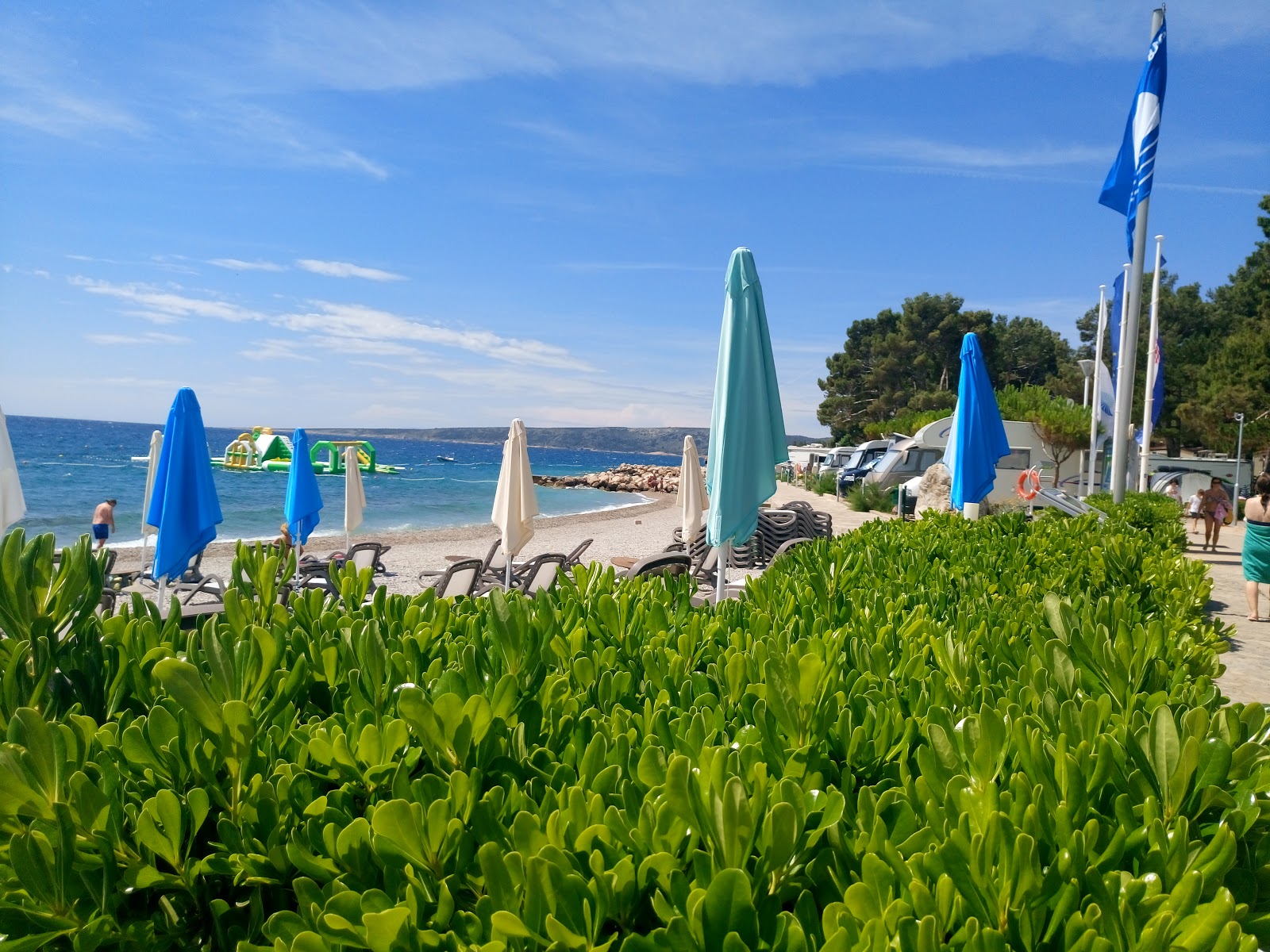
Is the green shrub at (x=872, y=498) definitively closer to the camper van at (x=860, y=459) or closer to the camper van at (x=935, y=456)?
the camper van at (x=935, y=456)

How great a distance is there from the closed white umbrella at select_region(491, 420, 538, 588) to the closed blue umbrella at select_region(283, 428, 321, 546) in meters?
2.93

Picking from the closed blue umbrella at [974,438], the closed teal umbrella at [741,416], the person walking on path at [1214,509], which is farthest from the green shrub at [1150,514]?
the closed teal umbrella at [741,416]

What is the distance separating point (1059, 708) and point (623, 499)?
4827 centimetres

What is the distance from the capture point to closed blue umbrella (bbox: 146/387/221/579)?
7.11 metres

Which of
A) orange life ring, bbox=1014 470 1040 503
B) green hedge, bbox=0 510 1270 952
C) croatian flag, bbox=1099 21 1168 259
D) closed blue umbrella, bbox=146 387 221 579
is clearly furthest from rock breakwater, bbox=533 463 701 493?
green hedge, bbox=0 510 1270 952

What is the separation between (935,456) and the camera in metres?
26.4

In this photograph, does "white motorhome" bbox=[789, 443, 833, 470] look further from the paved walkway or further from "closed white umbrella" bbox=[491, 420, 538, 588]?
"closed white umbrella" bbox=[491, 420, 538, 588]

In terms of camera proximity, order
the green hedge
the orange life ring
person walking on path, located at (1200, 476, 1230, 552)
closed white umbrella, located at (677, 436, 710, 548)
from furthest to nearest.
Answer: person walking on path, located at (1200, 476, 1230, 552), the orange life ring, closed white umbrella, located at (677, 436, 710, 548), the green hedge

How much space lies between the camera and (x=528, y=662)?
1.94 m

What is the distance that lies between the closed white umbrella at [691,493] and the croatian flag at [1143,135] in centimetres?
666

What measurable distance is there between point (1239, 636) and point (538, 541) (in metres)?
17.1

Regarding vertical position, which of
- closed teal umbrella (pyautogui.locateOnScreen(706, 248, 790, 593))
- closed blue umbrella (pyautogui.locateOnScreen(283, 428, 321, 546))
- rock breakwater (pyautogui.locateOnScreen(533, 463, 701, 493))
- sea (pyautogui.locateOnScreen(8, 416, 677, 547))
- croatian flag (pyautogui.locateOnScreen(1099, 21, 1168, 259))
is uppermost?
croatian flag (pyautogui.locateOnScreen(1099, 21, 1168, 259))

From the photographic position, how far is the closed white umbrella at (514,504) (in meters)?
10.1

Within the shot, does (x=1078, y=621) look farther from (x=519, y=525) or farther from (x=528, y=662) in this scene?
(x=519, y=525)
